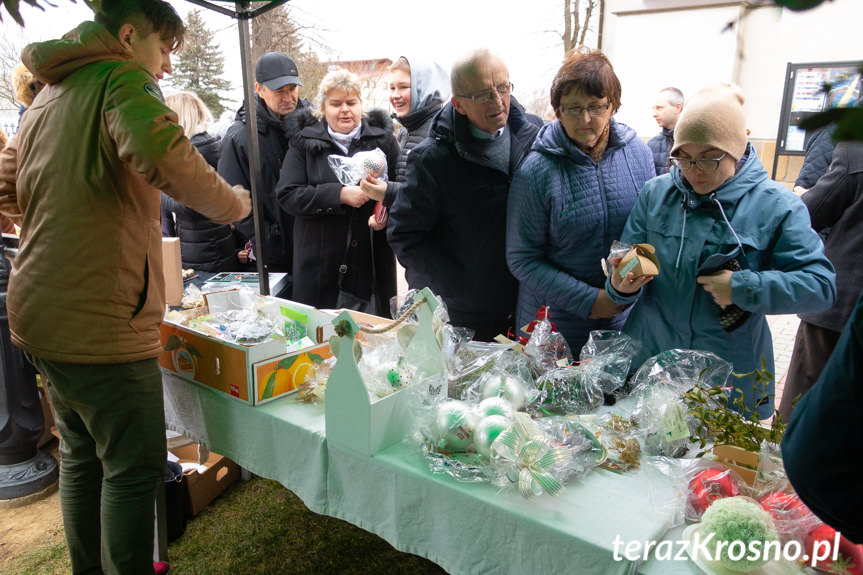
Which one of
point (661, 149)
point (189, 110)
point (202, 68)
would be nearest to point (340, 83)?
point (189, 110)

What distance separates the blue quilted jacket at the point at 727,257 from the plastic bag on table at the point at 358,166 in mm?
1228

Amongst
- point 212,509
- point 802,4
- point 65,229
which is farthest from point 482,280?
point 802,4

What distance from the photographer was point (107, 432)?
158 centimetres

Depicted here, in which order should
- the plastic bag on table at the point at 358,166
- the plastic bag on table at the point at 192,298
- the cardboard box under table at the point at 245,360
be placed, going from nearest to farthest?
the cardboard box under table at the point at 245,360 → the plastic bag on table at the point at 192,298 → the plastic bag on table at the point at 358,166

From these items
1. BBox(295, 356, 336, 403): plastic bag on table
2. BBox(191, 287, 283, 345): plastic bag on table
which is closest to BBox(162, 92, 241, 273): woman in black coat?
BBox(191, 287, 283, 345): plastic bag on table

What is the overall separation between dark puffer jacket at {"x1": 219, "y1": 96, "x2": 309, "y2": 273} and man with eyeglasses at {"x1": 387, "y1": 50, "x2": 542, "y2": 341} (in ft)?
3.67

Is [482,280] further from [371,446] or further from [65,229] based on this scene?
[65,229]

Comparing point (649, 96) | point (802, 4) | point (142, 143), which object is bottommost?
point (142, 143)

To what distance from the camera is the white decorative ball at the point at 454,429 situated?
1.34m

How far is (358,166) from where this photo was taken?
8.69 ft

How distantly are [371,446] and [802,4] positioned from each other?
1.19m

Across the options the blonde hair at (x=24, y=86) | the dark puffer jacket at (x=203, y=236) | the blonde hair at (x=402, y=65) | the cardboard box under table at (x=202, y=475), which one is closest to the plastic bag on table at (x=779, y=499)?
the cardboard box under table at (x=202, y=475)

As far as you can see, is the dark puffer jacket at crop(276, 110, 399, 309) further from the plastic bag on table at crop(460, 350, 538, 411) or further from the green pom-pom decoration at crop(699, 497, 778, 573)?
the green pom-pom decoration at crop(699, 497, 778, 573)

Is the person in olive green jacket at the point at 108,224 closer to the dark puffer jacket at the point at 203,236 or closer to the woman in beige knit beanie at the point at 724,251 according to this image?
the woman in beige knit beanie at the point at 724,251
